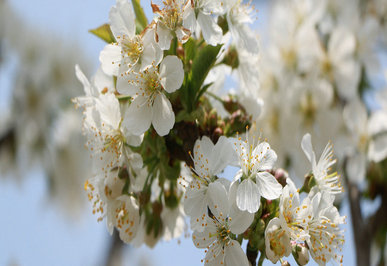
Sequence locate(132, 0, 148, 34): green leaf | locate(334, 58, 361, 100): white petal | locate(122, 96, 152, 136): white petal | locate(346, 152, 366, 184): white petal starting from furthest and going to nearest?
locate(334, 58, 361, 100): white petal → locate(346, 152, 366, 184): white petal → locate(132, 0, 148, 34): green leaf → locate(122, 96, 152, 136): white petal

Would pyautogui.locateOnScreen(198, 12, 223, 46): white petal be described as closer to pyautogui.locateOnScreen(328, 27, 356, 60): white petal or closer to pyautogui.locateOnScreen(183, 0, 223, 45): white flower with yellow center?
pyautogui.locateOnScreen(183, 0, 223, 45): white flower with yellow center

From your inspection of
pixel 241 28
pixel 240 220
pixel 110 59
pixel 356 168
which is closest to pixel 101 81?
pixel 110 59

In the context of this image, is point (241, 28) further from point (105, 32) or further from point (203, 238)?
point (203, 238)

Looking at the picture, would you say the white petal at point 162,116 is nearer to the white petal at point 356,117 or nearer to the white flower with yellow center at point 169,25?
the white flower with yellow center at point 169,25

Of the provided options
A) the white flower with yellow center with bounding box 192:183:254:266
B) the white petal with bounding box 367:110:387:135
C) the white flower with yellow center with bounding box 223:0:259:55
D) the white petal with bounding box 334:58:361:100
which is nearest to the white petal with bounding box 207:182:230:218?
the white flower with yellow center with bounding box 192:183:254:266

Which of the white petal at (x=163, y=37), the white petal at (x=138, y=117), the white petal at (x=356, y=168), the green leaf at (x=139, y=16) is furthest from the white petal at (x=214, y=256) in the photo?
the white petal at (x=356, y=168)

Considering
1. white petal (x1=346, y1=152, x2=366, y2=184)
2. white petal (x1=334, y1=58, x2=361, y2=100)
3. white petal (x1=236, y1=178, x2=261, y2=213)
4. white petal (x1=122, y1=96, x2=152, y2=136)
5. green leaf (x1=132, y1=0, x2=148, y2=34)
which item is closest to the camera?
white petal (x1=236, y1=178, x2=261, y2=213)

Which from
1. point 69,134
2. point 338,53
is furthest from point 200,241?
point 69,134
